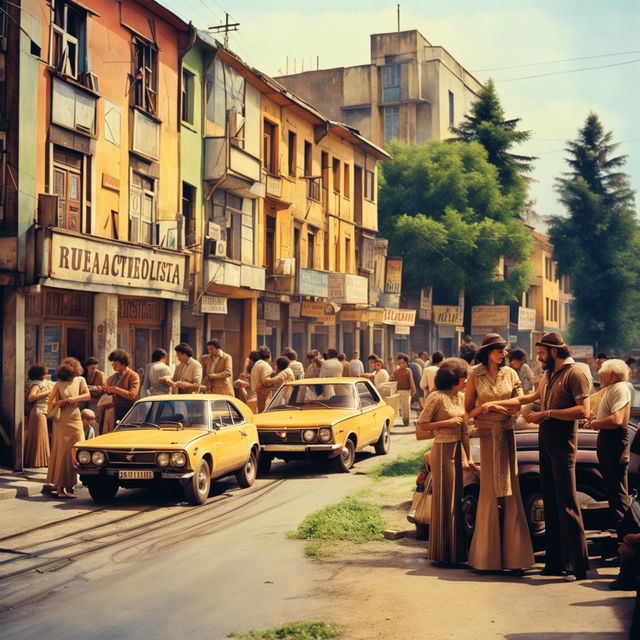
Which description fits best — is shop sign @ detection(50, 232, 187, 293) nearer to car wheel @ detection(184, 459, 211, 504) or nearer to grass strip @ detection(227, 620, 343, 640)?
car wheel @ detection(184, 459, 211, 504)

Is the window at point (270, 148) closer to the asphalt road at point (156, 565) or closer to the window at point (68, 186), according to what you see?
the window at point (68, 186)

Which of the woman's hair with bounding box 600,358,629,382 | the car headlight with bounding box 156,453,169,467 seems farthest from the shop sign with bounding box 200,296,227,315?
the woman's hair with bounding box 600,358,629,382

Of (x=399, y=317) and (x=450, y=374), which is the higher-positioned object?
(x=399, y=317)

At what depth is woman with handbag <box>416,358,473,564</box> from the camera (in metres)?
8.89

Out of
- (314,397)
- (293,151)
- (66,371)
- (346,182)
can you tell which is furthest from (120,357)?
(346,182)

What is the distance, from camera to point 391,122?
6662 centimetres

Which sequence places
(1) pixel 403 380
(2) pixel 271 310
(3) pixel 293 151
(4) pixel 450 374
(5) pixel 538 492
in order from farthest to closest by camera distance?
1. (3) pixel 293 151
2. (2) pixel 271 310
3. (1) pixel 403 380
4. (5) pixel 538 492
5. (4) pixel 450 374

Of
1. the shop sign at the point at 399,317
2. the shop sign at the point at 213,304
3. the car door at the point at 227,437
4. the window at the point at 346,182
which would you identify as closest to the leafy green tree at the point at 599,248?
the shop sign at the point at 399,317

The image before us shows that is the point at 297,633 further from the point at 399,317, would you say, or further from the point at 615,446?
the point at 399,317

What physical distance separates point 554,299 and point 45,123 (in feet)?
232

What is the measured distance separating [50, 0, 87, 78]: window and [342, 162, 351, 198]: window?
21.6m

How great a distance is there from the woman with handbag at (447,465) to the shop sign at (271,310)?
86.4ft

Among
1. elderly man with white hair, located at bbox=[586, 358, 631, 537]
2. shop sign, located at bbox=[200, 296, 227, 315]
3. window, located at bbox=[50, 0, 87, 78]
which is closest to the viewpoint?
elderly man with white hair, located at bbox=[586, 358, 631, 537]

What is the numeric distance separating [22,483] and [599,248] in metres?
60.5
